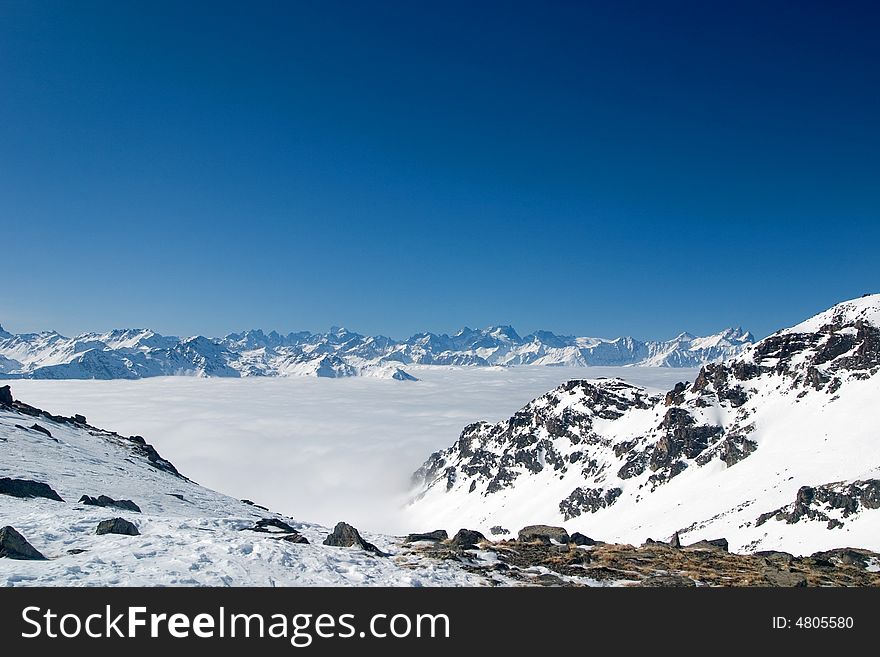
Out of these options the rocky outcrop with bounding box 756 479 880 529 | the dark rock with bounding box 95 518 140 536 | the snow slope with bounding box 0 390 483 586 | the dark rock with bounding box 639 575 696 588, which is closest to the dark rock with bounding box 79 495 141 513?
the snow slope with bounding box 0 390 483 586

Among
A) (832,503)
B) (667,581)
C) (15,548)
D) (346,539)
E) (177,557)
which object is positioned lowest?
(832,503)

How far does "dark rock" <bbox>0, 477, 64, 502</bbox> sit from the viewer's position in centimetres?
2656

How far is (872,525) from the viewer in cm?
10369

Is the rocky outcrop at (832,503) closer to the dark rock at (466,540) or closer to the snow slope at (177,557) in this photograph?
the dark rock at (466,540)

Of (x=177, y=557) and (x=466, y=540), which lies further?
(x=466, y=540)

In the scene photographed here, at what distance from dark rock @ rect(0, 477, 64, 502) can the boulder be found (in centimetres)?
1215

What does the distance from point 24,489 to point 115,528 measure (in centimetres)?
1127

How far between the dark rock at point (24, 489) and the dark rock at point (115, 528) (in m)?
10.1

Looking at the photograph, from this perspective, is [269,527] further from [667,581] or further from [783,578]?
[783,578]

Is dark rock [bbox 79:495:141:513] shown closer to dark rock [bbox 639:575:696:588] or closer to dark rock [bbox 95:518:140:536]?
dark rock [bbox 95:518:140:536]

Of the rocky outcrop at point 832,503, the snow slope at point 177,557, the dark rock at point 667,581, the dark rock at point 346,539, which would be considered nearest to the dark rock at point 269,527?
the snow slope at point 177,557

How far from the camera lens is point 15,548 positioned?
16.3 m

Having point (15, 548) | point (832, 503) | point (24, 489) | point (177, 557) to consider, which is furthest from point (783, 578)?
point (832, 503)

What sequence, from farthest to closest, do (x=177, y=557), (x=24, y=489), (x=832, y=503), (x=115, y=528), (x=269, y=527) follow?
(x=832, y=503) → (x=269, y=527) → (x=24, y=489) → (x=115, y=528) → (x=177, y=557)
